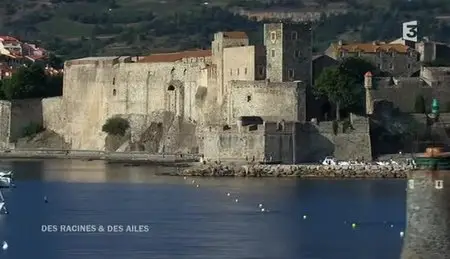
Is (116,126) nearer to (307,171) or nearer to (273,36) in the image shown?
(273,36)

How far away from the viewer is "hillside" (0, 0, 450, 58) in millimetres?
111000

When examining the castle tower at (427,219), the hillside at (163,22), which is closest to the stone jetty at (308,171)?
the castle tower at (427,219)

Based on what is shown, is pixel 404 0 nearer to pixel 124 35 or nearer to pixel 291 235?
pixel 124 35

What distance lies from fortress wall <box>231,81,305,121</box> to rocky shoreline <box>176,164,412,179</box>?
2.37 metres

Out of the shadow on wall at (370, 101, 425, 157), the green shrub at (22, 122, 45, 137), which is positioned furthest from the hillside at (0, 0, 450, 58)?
the shadow on wall at (370, 101, 425, 157)

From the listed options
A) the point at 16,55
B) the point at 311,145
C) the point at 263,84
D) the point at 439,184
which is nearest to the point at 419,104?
the point at 311,145

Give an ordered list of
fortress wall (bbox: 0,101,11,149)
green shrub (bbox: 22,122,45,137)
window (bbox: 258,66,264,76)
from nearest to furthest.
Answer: window (bbox: 258,66,264,76) → green shrub (bbox: 22,122,45,137) → fortress wall (bbox: 0,101,11,149)

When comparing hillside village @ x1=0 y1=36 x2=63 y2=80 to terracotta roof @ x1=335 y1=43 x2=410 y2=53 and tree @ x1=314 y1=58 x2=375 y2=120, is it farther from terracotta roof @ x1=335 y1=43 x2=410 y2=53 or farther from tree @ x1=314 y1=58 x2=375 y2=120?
tree @ x1=314 y1=58 x2=375 y2=120

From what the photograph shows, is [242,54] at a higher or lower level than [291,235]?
higher

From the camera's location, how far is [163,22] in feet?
417

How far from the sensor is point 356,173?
159ft

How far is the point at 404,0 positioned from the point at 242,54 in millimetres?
81424

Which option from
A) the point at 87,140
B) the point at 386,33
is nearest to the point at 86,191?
the point at 87,140

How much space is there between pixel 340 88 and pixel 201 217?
16.6 m
